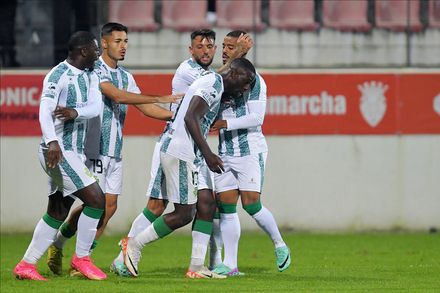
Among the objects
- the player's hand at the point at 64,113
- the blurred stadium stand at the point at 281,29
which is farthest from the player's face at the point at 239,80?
the blurred stadium stand at the point at 281,29

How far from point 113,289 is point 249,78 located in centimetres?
194

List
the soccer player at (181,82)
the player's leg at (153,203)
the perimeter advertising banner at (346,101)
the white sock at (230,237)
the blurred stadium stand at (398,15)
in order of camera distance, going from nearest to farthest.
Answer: the player's leg at (153,203)
the soccer player at (181,82)
the white sock at (230,237)
the perimeter advertising banner at (346,101)
the blurred stadium stand at (398,15)

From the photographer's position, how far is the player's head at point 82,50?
Answer: 5.04 metres

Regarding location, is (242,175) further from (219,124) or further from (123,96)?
(123,96)

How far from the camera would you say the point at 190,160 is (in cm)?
493

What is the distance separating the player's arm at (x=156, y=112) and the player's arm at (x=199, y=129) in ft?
2.65

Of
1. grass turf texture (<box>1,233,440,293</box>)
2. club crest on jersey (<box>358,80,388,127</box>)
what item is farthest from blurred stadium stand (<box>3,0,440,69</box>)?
grass turf texture (<box>1,233,440,293</box>)

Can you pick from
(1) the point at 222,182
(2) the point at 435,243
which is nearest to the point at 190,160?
(1) the point at 222,182

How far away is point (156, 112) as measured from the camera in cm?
571

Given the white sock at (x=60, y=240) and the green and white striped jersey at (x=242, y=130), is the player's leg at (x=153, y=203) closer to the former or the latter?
the white sock at (x=60, y=240)

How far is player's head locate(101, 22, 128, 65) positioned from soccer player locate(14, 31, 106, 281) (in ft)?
1.81

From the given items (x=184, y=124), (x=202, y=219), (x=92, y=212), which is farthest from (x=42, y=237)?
(x=184, y=124)

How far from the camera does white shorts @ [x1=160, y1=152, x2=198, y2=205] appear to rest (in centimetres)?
489

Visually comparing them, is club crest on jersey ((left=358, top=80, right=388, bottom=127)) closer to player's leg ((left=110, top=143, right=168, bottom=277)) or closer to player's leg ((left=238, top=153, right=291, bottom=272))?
player's leg ((left=238, top=153, right=291, bottom=272))
